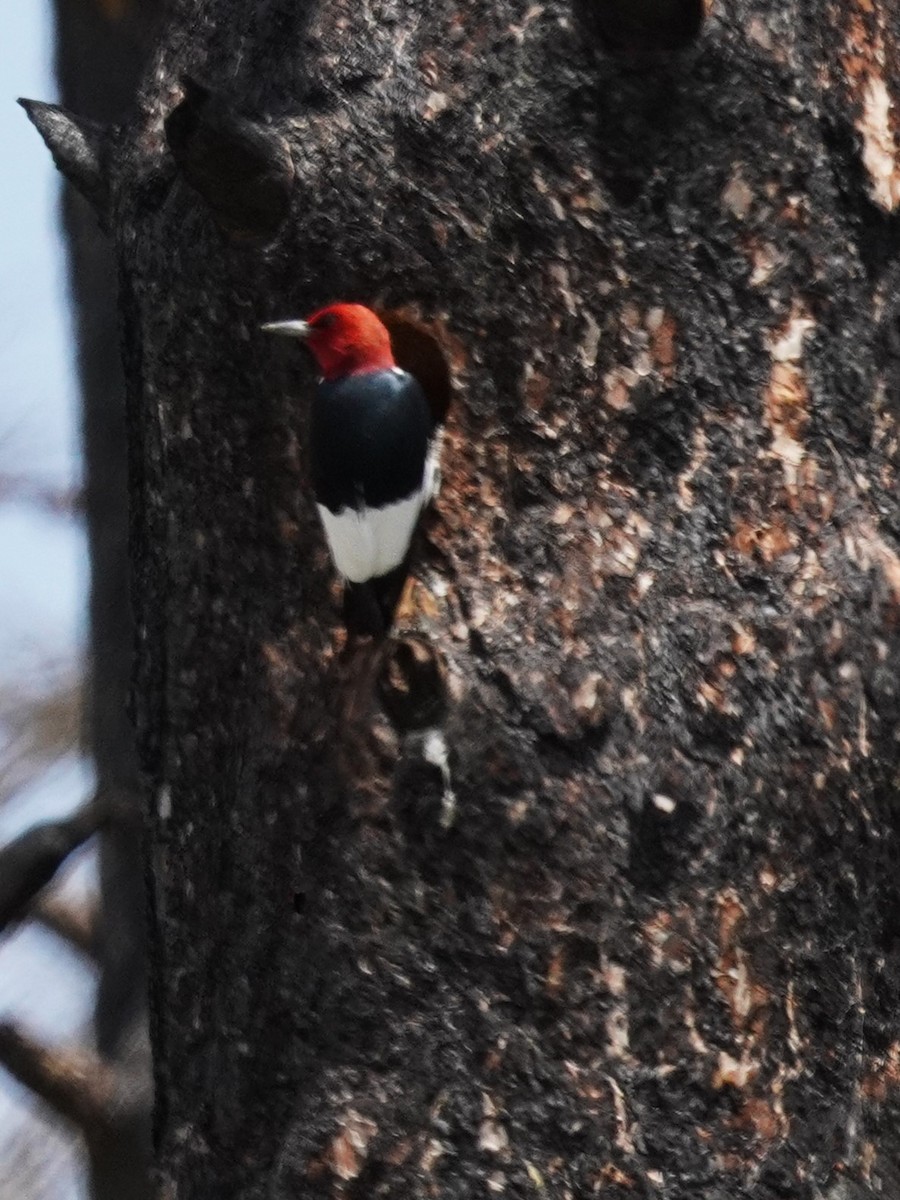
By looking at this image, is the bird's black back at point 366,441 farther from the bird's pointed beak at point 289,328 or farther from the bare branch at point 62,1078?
the bare branch at point 62,1078

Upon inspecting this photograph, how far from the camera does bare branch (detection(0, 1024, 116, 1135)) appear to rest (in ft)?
9.43

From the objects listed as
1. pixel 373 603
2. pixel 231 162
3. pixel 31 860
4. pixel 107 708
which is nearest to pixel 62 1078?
pixel 31 860

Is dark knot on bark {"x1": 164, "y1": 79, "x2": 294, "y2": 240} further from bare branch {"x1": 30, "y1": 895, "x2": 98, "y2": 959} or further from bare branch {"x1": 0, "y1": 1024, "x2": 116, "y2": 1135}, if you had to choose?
bare branch {"x1": 30, "y1": 895, "x2": 98, "y2": 959}

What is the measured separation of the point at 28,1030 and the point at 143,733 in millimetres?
1195

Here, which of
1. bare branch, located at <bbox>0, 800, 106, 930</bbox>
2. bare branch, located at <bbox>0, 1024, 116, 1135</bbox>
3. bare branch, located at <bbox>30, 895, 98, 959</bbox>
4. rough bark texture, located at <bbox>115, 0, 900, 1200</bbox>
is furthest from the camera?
bare branch, located at <bbox>30, 895, 98, 959</bbox>

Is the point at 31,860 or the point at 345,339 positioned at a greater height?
the point at 345,339

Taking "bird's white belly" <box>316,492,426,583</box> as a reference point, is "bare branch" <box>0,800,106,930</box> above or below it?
below

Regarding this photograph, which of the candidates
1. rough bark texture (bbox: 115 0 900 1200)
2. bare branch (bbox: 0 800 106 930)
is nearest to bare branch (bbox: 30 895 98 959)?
bare branch (bbox: 0 800 106 930)

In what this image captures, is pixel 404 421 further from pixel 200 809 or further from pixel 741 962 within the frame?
pixel 741 962

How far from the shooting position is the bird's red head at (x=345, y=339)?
6.15ft

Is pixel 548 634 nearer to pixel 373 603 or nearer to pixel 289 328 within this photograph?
pixel 373 603

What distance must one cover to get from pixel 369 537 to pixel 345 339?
0.84 ft

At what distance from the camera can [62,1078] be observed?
9.42 ft

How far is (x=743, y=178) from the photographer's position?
1.88 m
